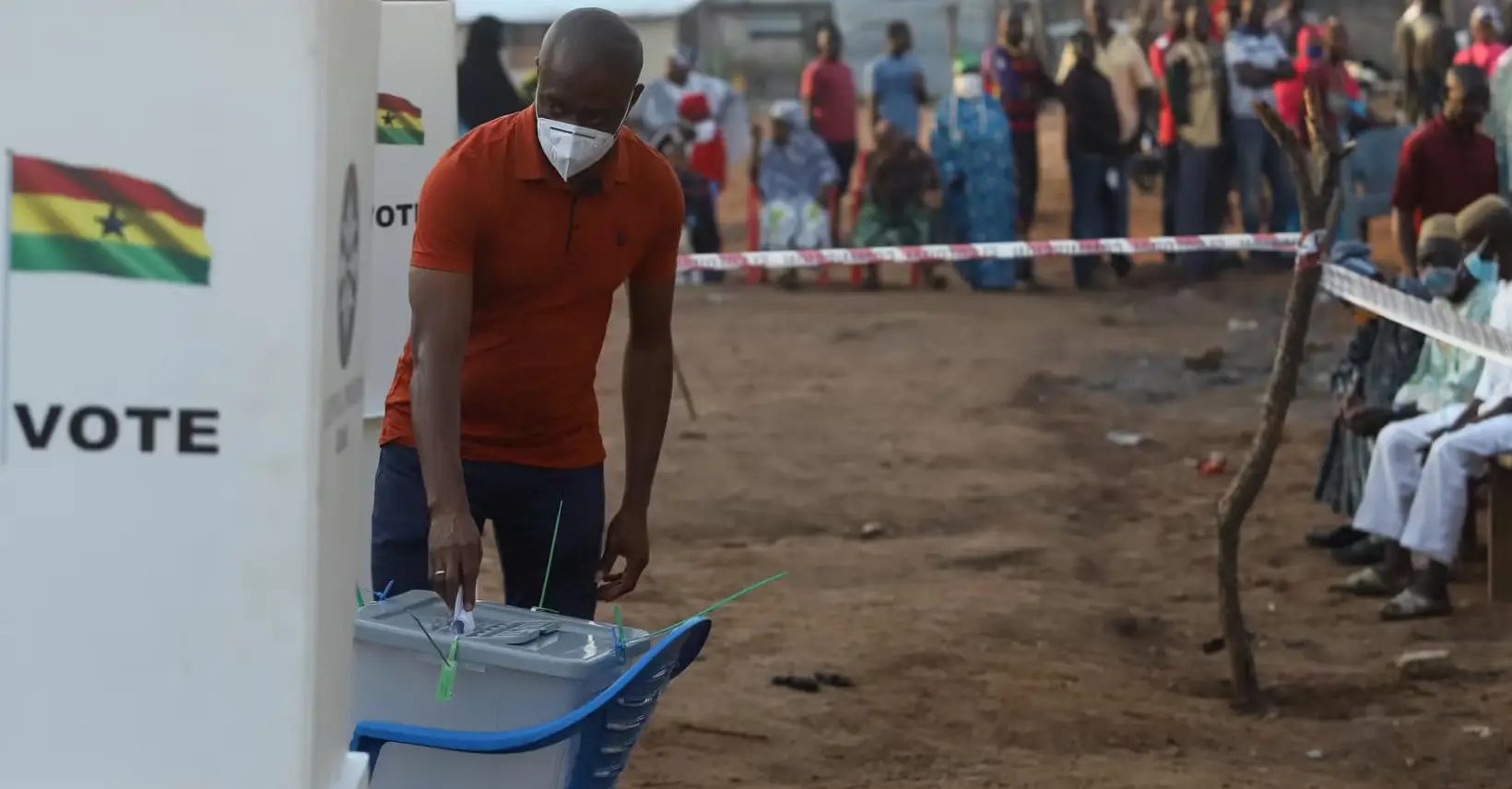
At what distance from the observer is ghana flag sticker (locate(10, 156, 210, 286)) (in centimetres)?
187

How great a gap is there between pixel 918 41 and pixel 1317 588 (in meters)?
13.6

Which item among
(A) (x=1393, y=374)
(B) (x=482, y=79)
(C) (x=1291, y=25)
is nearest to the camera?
(A) (x=1393, y=374)

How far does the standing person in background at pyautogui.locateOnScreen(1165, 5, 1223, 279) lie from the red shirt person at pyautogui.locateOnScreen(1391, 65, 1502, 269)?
4549mm

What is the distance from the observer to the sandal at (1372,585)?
22.7ft

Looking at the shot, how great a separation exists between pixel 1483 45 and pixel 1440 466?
8611 millimetres

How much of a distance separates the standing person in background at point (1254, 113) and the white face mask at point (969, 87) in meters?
1.77

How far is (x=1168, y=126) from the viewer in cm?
1450

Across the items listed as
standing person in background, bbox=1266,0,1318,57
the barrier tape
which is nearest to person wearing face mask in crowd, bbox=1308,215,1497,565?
the barrier tape

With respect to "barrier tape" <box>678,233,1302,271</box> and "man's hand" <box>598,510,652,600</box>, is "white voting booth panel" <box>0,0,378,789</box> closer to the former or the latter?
"man's hand" <box>598,510,652,600</box>

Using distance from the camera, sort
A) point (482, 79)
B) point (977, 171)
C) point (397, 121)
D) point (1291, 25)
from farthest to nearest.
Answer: point (1291, 25) < point (977, 171) < point (482, 79) < point (397, 121)

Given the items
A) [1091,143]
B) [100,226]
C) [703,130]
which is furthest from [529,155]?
[703,130]

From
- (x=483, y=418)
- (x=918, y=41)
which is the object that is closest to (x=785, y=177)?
(x=918, y=41)

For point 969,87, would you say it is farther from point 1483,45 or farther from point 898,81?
point 1483,45

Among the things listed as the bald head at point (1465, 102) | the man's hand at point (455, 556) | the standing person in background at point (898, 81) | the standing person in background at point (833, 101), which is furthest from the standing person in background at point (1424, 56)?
the man's hand at point (455, 556)
